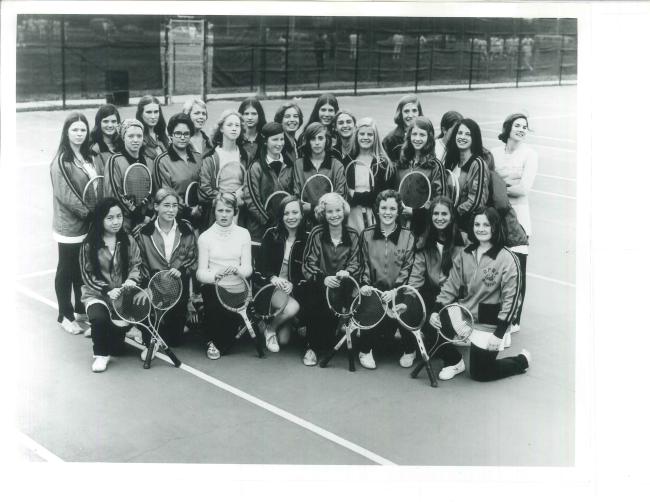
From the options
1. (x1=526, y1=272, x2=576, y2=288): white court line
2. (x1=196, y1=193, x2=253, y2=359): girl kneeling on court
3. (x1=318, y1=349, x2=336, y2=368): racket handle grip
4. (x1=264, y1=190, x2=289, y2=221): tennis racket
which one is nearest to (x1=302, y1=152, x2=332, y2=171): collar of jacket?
(x1=264, y1=190, x2=289, y2=221): tennis racket

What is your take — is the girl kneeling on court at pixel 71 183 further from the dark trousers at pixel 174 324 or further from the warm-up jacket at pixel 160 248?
the dark trousers at pixel 174 324

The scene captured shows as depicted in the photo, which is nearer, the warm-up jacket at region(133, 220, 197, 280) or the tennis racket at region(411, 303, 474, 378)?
the tennis racket at region(411, 303, 474, 378)

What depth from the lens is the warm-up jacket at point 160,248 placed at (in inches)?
263

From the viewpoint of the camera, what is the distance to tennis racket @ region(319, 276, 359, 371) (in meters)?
6.63

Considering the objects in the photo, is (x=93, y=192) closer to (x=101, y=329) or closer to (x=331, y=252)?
(x=101, y=329)

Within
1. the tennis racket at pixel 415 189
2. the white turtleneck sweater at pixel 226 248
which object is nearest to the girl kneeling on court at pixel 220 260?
the white turtleneck sweater at pixel 226 248

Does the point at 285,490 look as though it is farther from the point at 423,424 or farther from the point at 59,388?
the point at 59,388

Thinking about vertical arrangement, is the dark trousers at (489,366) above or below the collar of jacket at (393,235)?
below

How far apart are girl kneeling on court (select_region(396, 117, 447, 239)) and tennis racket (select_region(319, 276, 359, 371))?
27.9 inches

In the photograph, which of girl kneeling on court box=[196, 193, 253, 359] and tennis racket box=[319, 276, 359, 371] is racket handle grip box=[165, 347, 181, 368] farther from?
tennis racket box=[319, 276, 359, 371]

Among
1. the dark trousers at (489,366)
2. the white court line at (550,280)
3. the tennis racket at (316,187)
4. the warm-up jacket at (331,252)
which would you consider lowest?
the dark trousers at (489,366)

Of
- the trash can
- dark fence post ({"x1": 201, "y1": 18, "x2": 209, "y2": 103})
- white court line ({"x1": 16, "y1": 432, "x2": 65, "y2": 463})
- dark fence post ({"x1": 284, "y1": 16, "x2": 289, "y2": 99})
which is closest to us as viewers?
Answer: white court line ({"x1": 16, "y1": 432, "x2": 65, "y2": 463})

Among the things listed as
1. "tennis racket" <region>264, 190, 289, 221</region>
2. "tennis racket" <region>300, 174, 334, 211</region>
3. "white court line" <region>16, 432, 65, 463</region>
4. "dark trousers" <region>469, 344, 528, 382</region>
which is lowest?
"white court line" <region>16, 432, 65, 463</region>

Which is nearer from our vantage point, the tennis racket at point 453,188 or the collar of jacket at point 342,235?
the collar of jacket at point 342,235
